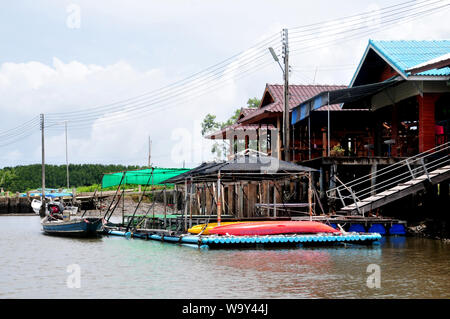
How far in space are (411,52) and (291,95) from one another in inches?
406

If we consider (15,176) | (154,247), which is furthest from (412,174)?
(15,176)

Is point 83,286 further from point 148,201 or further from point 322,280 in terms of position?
point 148,201

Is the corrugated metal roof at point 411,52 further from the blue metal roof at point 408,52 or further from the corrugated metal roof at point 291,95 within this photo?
the corrugated metal roof at point 291,95

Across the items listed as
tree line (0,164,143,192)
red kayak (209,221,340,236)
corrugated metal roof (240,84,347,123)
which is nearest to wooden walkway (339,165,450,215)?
red kayak (209,221,340,236)

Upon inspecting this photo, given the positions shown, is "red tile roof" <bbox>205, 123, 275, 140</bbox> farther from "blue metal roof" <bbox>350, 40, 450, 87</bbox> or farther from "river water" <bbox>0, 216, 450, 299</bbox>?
"river water" <bbox>0, 216, 450, 299</bbox>

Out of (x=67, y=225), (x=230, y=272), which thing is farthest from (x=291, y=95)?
(x=230, y=272)

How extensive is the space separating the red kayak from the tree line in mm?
72750

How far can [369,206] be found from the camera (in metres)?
27.3

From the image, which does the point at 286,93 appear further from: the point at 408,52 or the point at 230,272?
the point at 230,272

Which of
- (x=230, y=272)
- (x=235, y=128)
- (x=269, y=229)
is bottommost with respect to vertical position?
(x=230, y=272)

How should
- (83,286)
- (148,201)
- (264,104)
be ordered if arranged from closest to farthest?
(83,286) → (264,104) → (148,201)

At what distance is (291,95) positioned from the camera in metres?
40.1

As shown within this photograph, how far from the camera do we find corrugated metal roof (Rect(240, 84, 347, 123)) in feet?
125
